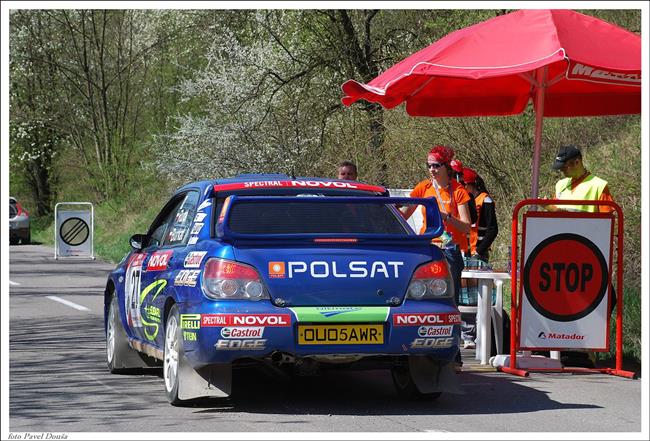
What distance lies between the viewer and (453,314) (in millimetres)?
8594

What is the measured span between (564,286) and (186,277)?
11.7ft

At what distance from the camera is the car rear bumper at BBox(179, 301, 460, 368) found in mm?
8164

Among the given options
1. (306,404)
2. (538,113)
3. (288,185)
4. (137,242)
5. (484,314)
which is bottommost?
(306,404)

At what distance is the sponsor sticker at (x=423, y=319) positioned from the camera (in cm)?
834

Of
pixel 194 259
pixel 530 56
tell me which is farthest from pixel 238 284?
pixel 530 56

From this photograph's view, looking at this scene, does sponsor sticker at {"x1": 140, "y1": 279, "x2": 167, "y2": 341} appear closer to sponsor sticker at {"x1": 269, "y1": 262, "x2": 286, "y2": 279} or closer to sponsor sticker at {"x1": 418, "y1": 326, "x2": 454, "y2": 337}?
sponsor sticker at {"x1": 269, "y1": 262, "x2": 286, "y2": 279}

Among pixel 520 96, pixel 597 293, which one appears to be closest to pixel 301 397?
pixel 597 293

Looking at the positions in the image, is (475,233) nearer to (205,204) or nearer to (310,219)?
(310,219)

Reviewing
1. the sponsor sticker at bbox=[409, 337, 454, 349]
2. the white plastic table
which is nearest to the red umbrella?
the white plastic table

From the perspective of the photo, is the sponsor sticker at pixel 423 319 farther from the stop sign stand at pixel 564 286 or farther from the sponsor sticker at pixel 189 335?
the stop sign stand at pixel 564 286

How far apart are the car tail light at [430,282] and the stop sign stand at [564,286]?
207 cm

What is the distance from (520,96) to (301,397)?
5756mm

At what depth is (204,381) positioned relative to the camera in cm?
851

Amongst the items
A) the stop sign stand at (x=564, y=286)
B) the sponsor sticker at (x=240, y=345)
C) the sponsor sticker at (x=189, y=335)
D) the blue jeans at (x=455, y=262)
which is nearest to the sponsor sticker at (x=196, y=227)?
the sponsor sticker at (x=189, y=335)
